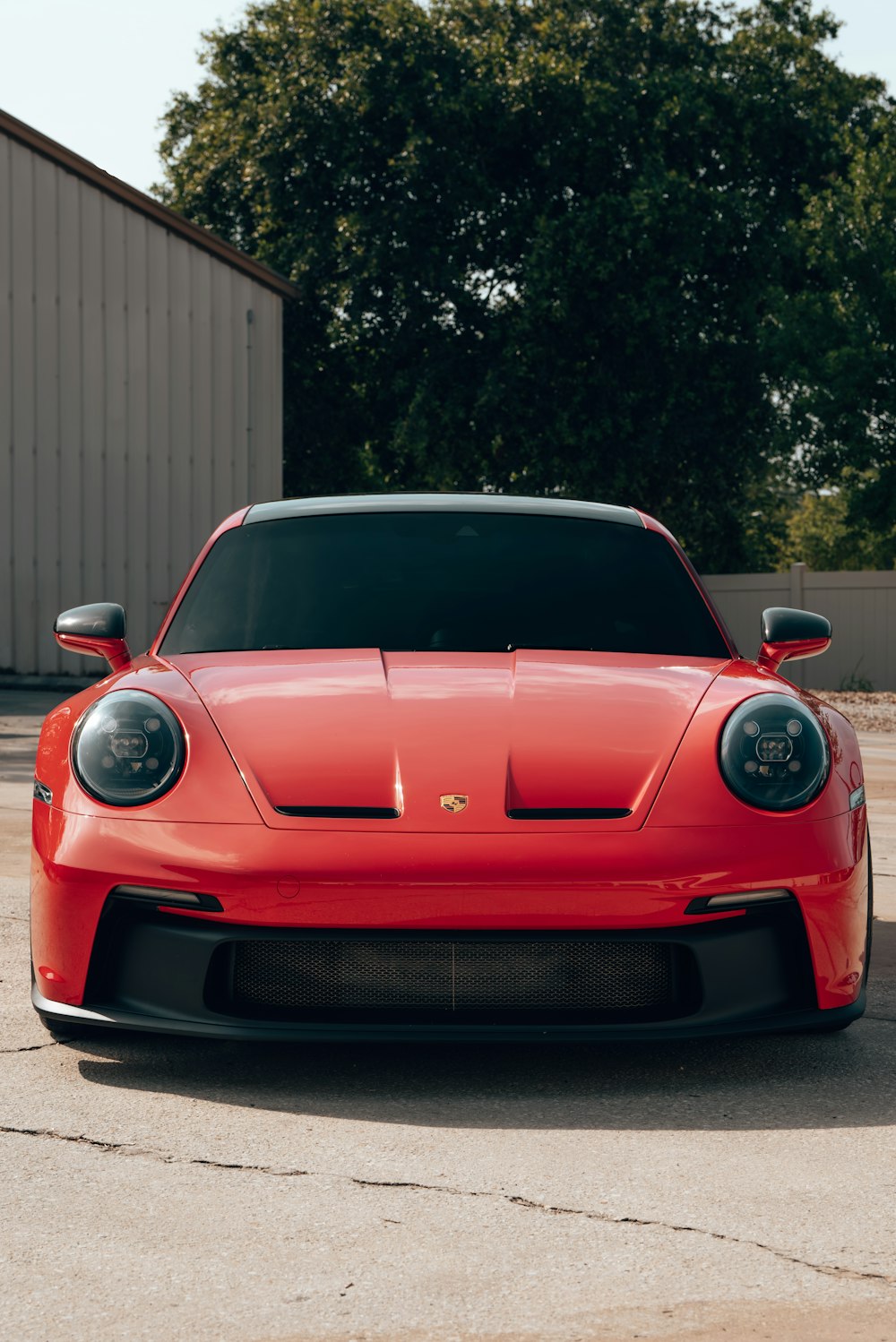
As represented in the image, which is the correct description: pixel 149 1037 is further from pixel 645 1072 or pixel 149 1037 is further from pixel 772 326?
pixel 772 326

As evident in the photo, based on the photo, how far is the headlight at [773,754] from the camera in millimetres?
3518

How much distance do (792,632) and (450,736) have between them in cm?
139

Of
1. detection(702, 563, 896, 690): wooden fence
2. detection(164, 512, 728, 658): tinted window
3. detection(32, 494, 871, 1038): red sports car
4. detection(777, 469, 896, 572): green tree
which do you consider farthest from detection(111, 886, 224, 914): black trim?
detection(777, 469, 896, 572): green tree

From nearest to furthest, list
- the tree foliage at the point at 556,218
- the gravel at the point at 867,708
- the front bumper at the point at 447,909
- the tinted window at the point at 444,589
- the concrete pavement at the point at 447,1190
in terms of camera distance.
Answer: the concrete pavement at the point at 447,1190
the front bumper at the point at 447,909
the tinted window at the point at 444,589
the gravel at the point at 867,708
the tree foliage at the point at 556,218

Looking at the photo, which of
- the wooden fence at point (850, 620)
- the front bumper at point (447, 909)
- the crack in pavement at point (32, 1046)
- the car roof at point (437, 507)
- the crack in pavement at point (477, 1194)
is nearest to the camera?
the crack in pavement at point (477, 1194)

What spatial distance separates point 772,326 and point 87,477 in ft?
39.9

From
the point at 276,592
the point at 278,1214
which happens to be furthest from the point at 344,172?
the point at 278,1214

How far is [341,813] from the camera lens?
3387 millimetres

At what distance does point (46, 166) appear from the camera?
19578mm

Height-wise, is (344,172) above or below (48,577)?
above

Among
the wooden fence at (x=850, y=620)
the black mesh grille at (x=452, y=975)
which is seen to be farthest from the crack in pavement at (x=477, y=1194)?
the wooden fence at (x=850, y=620)

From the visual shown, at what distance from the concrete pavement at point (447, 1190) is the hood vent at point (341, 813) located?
0.58m

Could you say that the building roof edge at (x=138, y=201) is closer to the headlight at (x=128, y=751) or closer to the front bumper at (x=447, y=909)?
the headlight at (x=128, y=751)

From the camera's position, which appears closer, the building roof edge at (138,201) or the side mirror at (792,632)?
the side mirror at (792,632)
